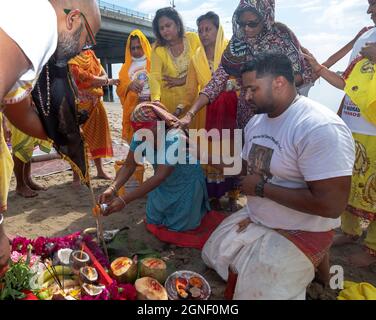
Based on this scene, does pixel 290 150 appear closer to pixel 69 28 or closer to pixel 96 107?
pixel 69 28

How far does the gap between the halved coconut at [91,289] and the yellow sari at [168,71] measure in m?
2.26

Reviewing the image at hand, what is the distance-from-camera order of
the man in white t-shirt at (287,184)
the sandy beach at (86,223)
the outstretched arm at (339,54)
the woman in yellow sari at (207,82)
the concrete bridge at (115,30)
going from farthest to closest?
the concrete bridge at (115,30) < the woman in yellow sari at (207,82) < the outstretched arm at (339,54) < the sandy beach at (86,223) < the man in white t-shirt at (287,184)

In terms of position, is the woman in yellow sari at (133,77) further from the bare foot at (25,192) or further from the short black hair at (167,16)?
the bare foot at (25,192)

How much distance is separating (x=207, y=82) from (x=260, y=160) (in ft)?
5.56

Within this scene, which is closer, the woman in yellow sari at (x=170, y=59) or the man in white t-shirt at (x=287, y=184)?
the man in white t-shirt at (x=287, y=184)

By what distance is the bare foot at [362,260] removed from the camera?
2.74 metres

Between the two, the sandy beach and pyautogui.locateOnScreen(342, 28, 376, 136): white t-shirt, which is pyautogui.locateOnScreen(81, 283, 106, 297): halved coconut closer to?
the sandy beach

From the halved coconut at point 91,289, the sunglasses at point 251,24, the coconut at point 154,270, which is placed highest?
the sunglasses at point 251,24

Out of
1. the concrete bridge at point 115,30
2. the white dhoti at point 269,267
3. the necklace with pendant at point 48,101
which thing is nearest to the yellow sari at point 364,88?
the white dhoti at point 269,267

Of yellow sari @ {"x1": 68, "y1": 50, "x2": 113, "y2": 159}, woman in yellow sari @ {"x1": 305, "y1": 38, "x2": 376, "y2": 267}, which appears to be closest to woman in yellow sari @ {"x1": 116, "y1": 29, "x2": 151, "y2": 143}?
yellow sari @ {"x1": 68, "y1": 50, "x2": 113, "y2": 159}

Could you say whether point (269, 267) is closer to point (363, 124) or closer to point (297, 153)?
point (297, 153)

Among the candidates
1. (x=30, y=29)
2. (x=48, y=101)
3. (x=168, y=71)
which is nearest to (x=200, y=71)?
(x=168, y=71)

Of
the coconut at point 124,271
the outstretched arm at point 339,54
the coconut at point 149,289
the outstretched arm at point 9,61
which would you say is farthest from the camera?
the outstretched arm at point 339,54
